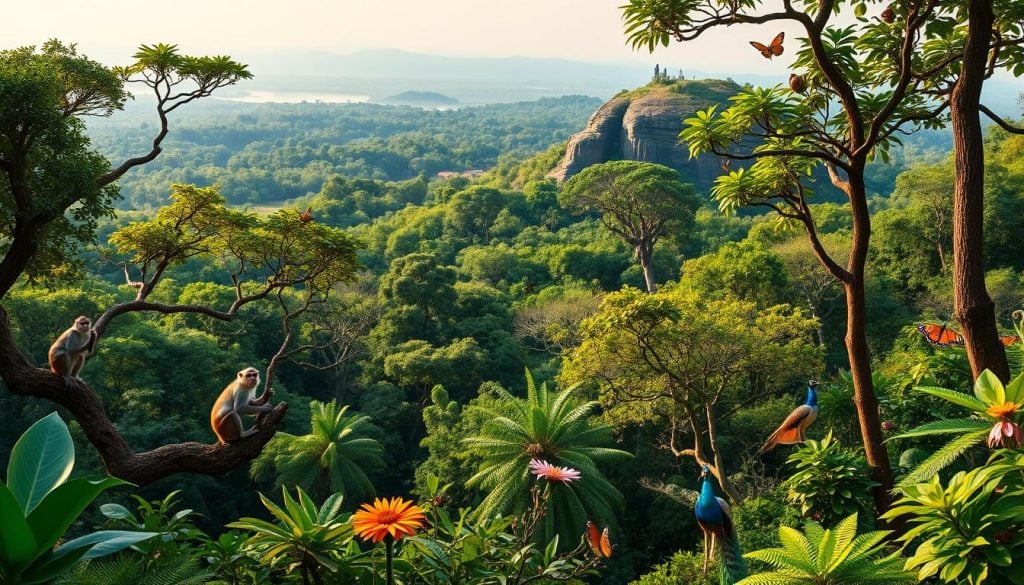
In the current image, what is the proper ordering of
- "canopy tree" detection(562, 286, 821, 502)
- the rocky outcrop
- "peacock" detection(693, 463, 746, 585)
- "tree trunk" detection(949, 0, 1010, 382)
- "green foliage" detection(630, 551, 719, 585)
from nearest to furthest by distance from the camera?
"tree trunk" detection(949, 0, 1010, 382)
"peacock" detection(693, 463, 746, 585)
"green foliage" detection(630, 551, 719, 585)
"canopy tree" detection(562, 286, 821, 502)
the rocky outcrop

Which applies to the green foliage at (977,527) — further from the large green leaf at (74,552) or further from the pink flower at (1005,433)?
the large green leaf at (74,552)

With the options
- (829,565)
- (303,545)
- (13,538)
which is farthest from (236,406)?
(829,565)

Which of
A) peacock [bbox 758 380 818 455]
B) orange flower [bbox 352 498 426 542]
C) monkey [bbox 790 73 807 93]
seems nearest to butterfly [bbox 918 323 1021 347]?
peacock [bbox 758 380 818 455]

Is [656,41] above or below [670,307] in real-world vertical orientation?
above

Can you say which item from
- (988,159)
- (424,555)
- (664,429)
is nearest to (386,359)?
(664,429)

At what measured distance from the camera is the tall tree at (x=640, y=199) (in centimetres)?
3052

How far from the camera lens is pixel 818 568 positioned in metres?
3.95

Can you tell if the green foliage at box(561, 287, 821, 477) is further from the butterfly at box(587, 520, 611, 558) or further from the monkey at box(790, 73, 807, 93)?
the butterfly at box(587, 520, 611, 558)

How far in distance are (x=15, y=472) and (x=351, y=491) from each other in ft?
51.6

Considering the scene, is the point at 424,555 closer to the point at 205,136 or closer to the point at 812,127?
the point at 812,127

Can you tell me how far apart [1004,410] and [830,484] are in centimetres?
220

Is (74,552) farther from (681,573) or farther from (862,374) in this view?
(681,573)

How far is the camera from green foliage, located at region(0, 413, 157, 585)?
89.7 inches

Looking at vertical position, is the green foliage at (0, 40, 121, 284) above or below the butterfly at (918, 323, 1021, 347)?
above
